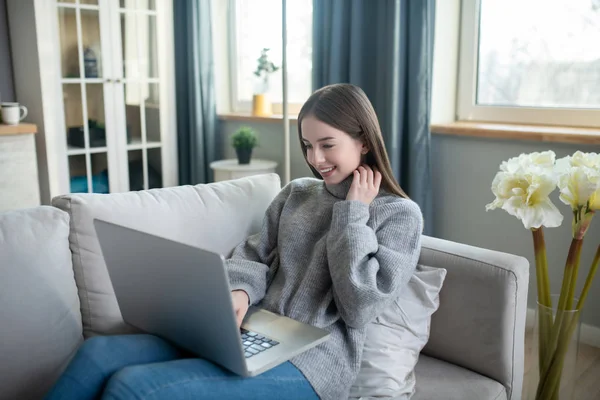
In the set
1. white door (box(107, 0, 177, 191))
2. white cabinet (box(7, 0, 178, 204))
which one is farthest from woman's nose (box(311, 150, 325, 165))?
white door (box(107, 0, 177, 191))

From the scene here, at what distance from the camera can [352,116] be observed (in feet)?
4.57

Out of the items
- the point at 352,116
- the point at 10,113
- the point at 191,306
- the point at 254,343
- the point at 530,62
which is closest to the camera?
the point at 191,306

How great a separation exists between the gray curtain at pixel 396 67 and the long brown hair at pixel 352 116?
103cm

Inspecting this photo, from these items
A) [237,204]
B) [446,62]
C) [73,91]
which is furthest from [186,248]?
[73,91]

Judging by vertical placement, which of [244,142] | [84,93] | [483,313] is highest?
[84,93]

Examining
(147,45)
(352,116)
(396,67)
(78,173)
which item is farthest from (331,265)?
(147,45)

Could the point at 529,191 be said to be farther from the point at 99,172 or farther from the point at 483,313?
the point at 99,172

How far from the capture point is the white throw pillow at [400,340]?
1239 millimetres

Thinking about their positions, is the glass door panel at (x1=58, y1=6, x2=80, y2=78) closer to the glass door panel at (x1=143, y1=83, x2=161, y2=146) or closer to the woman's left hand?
the glass door panel at (x1=143, y1=83, x2=161, y2=146)

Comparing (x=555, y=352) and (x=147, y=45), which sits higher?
(x=147, y=45)

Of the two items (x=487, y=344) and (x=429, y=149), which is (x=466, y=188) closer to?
(x=429, y=149)

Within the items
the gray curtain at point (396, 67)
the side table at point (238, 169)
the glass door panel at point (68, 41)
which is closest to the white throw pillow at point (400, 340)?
the gray curtain at point (396, 67)

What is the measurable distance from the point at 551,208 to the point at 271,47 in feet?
8.31

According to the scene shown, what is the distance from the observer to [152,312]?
3.77ft
